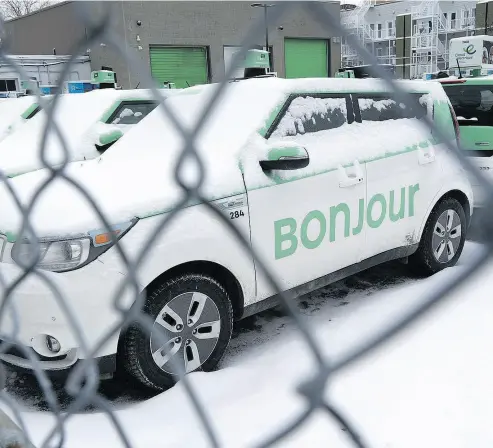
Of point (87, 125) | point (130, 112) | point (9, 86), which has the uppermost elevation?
point (9, 86)

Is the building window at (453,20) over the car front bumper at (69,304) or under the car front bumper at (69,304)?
over

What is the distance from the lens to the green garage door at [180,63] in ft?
84.3

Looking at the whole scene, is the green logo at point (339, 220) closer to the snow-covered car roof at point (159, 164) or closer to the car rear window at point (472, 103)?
the snow-covered car roof at point (159, 164)

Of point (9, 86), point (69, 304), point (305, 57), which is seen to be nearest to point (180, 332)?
point (69, 304)

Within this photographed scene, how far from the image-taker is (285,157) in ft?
9.12

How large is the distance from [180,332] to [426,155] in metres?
2.28

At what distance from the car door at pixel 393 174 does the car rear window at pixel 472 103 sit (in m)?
1.67

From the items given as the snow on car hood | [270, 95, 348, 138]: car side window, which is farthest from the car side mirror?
[270, 95, 348, 138]: car side window

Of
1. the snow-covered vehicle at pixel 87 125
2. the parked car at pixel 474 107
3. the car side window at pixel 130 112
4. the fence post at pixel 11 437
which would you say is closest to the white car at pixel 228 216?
the fence post at pixel 11 437

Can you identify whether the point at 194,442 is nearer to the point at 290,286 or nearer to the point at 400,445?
the point at 400,445

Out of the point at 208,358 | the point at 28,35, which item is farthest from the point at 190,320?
the point at 28,35

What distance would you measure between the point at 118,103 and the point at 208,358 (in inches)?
171

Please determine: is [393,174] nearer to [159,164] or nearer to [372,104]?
[372,104]

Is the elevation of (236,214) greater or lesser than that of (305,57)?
lesser
